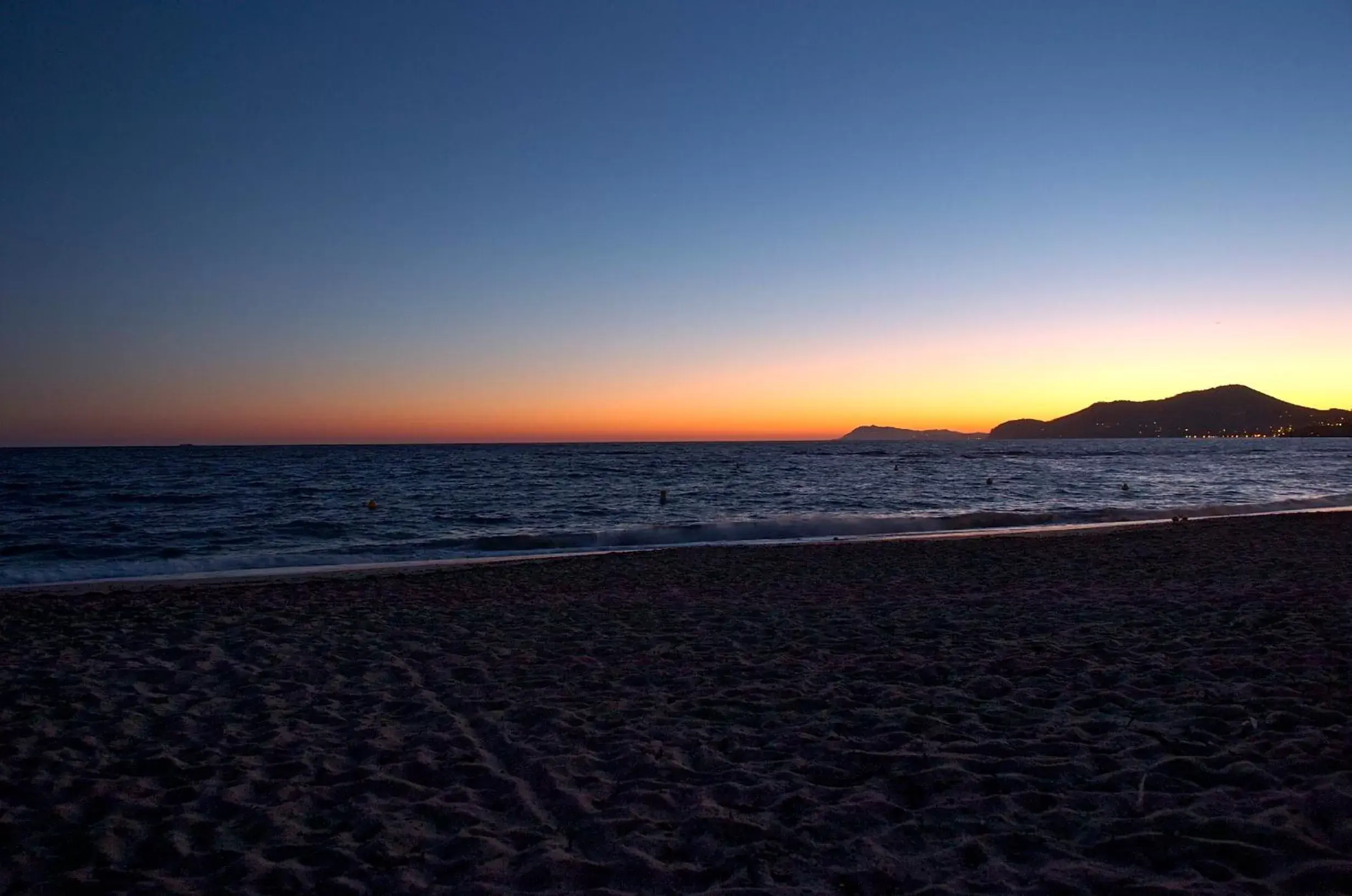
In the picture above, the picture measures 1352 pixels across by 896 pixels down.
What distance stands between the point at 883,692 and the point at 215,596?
10187mm

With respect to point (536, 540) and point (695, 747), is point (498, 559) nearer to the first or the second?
point (536, 540)

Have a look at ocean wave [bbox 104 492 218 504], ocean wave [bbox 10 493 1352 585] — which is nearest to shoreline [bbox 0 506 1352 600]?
ocean wave [bbox 10 493 1352 585]

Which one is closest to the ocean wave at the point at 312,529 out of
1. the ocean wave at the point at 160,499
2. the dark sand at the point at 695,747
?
the ocean wave at the point at 160,499

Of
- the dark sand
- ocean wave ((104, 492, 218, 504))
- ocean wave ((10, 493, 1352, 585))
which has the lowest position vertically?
ocean wave ((10, 493, 1352, 585))

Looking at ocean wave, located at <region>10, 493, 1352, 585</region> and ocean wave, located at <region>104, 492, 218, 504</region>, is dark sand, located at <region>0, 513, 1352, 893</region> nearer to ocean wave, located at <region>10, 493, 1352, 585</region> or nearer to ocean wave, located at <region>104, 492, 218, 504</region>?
ocean wave, located at <region>10, 493, 1352, 585</region>

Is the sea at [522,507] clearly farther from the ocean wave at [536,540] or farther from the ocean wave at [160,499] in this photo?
the ocean wave at [160,499]

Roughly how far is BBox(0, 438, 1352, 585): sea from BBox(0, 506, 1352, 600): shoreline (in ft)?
1.40

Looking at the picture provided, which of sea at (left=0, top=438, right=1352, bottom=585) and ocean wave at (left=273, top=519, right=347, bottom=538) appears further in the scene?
ocean wave at (left=273, top=519, right=347, bottom=538)

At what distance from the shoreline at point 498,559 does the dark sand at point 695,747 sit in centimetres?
366

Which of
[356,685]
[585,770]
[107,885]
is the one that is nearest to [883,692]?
[585,770]

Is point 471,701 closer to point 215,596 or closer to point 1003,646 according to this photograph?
point 1003,646

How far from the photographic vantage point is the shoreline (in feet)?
43.7

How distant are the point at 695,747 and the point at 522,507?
25.3 meters

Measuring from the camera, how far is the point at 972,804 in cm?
419
